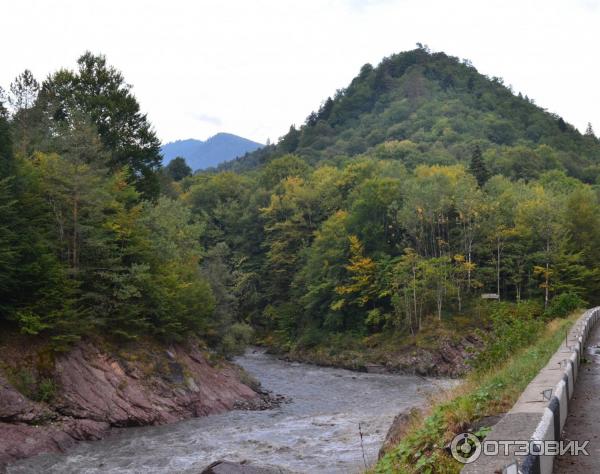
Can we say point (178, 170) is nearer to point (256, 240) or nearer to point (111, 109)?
point (256, 240)

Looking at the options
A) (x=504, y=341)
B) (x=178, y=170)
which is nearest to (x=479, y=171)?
(x=504, y=341)

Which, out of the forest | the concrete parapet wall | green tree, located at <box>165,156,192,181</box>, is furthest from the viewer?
green tree, located at <box>165,156,192,181</box>

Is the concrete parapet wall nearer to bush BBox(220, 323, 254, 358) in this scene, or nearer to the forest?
the forest

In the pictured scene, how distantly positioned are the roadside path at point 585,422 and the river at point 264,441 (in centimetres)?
406

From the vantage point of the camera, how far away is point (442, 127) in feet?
457

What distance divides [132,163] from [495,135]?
370 ft

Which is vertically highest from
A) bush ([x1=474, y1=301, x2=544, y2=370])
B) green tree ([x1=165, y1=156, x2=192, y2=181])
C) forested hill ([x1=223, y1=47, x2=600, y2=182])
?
forested hill ([x1=223, y1=47, x2=600, y2=182])

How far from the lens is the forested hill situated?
10938 cm

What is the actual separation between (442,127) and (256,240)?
3126 inches

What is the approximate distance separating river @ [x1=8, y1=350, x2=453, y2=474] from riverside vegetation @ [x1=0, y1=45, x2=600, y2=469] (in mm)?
4812

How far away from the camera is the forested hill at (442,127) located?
359 ft

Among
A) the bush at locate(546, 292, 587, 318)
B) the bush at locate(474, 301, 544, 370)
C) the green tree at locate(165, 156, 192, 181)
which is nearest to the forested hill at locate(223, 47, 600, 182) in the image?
the green tree at locate(165, 156, 192, 181)

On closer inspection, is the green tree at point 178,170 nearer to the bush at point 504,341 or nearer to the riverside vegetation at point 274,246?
the riverside vegetation at point 274,246

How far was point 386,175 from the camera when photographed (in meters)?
72.4
